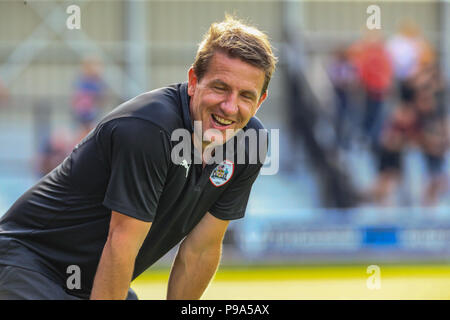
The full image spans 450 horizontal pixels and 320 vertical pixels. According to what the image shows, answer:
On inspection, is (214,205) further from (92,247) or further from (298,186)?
(298,186)

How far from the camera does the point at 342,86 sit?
11859 millimetres

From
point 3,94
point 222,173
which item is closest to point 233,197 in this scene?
point 222,173

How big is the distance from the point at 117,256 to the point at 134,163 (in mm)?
419

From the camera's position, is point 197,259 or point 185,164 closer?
point 185,164

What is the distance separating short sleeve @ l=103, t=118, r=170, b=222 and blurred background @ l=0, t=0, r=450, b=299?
188 inches

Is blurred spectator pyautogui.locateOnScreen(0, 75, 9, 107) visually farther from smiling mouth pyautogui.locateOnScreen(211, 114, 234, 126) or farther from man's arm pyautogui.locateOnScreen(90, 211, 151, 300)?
man's arm pyautogui.locateOnScreen(90, 211, 151, 300)

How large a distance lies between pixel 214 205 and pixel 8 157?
9.28 metres

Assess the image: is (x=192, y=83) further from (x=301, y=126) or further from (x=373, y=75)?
(x=301, y=126)

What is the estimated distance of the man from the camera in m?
3.44

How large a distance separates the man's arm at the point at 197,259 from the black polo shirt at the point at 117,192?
202mm

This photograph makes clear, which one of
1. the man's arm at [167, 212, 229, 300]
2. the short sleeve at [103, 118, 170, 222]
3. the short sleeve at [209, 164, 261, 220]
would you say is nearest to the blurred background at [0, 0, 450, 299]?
the man's arm at [167, 212, 229, 300]

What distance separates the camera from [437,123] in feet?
38.5

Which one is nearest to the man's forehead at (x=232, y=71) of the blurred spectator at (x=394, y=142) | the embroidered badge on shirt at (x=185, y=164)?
the embroidered badge on shirt at (x=185, y=164)

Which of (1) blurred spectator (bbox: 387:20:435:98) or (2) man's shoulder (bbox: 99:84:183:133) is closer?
(2) man's shoulder (bbox: 99:84:183:133)
